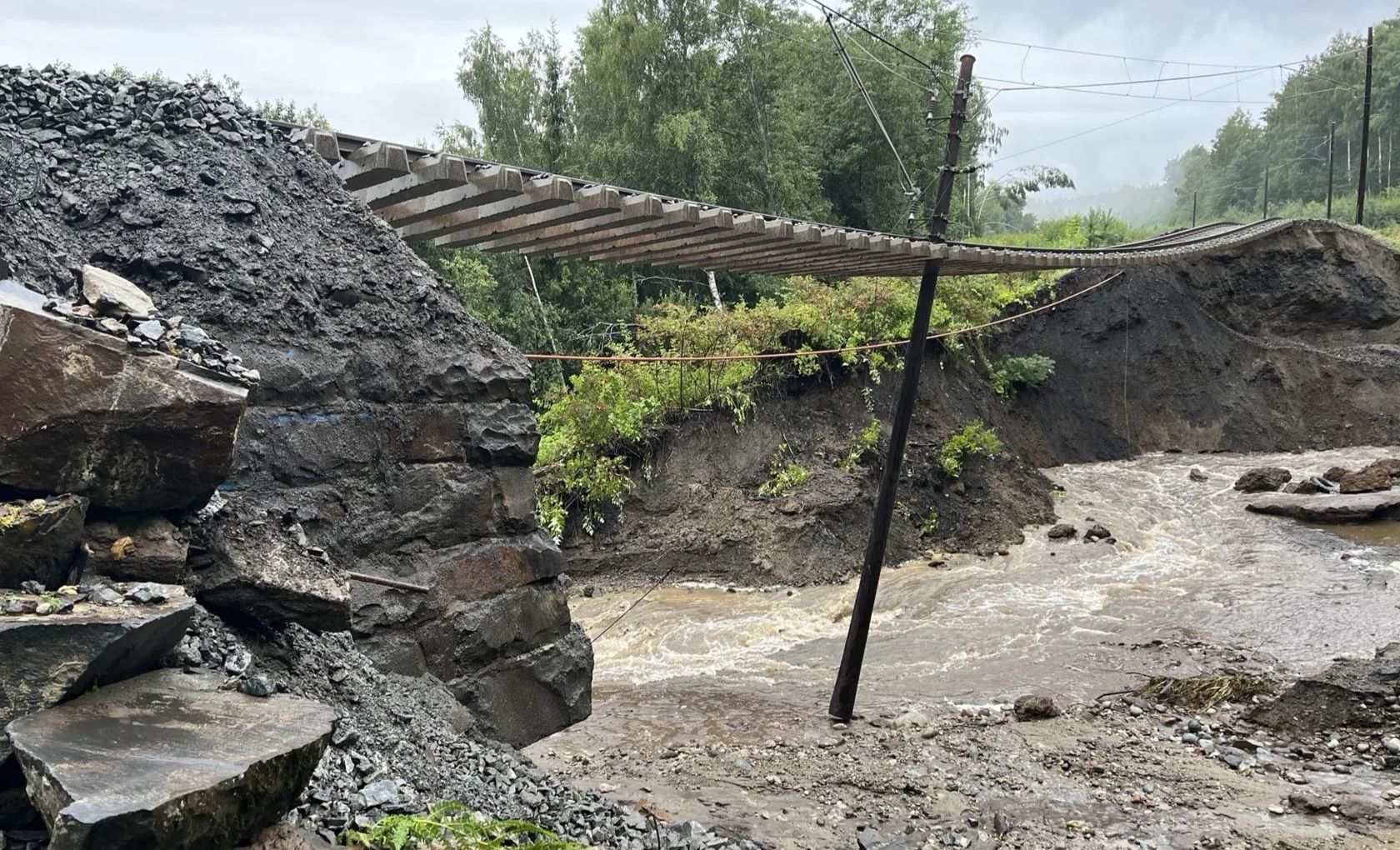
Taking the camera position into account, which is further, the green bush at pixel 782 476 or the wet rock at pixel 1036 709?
the green bush at pixel 782 476

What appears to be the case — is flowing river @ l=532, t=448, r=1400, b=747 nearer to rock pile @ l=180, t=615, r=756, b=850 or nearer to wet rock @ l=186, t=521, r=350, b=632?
rock pile @ l=180, t=615, r=756, b=850

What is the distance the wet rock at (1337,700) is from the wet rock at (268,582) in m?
6.08

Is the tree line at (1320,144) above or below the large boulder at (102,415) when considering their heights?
above

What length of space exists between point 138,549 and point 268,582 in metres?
0.42

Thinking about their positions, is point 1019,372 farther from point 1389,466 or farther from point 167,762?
point 167,762

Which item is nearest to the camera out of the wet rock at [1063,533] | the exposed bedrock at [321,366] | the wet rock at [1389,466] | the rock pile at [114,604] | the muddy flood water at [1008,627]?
the rock pile at [114,604]

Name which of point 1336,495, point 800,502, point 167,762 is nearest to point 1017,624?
point 800,502

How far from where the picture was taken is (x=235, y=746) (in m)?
2.06

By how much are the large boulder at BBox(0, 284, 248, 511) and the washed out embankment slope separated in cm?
847

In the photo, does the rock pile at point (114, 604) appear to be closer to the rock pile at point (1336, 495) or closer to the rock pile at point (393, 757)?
the rock pile at point (393, 757)

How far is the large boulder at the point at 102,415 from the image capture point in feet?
7.40

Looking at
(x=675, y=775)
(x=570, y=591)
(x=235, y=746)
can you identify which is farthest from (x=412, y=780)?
(x=570, y=591)

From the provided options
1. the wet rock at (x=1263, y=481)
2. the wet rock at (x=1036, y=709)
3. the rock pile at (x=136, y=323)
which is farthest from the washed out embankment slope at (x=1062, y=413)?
the rock pile at (x=136, y=323)

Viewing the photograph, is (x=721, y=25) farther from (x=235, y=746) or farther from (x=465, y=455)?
(x=235, y=746)
